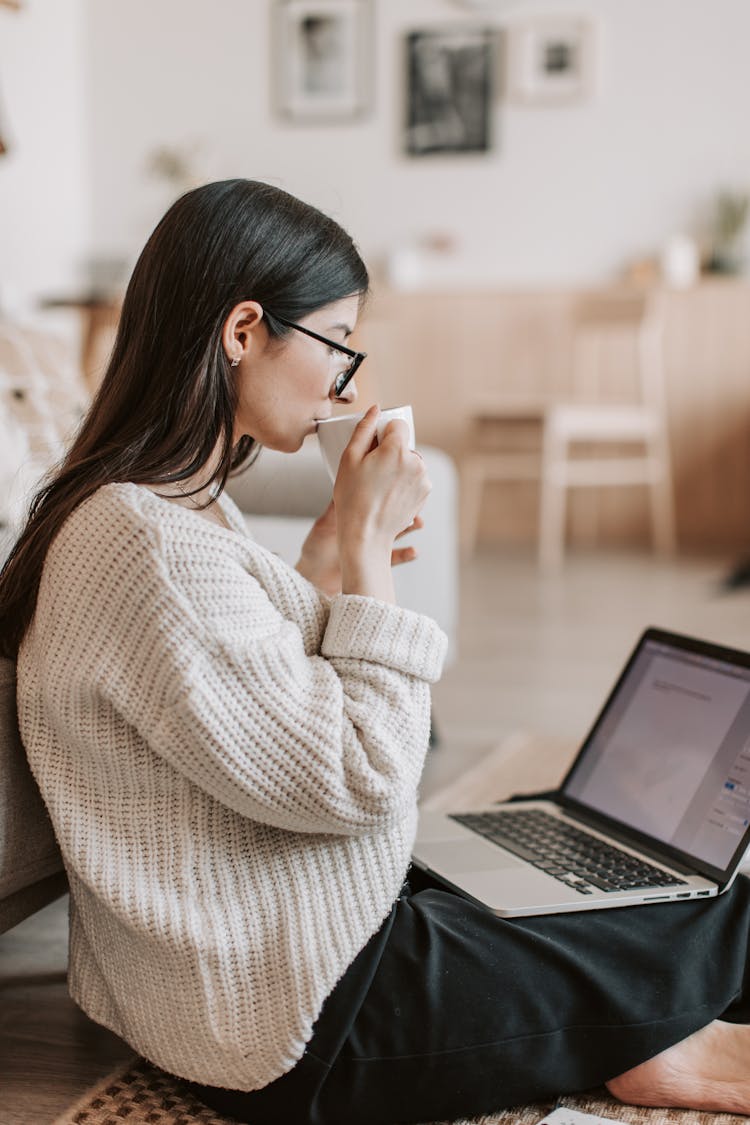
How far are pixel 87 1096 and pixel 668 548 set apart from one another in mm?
4058

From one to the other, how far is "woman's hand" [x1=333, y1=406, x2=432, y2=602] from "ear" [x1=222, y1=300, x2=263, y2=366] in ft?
0.38

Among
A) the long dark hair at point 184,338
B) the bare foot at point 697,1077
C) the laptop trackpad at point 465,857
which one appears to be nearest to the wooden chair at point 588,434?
the laptop trackpad at point 465,857

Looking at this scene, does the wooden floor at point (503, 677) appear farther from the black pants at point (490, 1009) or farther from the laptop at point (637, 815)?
the laptop at point (637, 815)

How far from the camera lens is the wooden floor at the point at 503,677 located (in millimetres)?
1206

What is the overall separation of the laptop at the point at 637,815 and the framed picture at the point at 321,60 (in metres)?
4.34

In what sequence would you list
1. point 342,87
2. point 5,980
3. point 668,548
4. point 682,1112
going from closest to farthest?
point 682,1112
point 5,980
point 668,548
point 342,87

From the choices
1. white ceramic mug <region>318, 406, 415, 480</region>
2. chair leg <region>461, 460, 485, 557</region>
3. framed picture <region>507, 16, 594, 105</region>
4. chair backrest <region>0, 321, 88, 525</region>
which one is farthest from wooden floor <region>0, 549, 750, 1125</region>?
framed picture <region>507, 16, 594, 105</region>

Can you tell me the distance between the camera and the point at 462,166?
204 inches

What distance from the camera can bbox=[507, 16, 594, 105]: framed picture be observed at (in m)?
5.02

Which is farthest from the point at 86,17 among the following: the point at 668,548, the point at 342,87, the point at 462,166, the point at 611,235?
the point at 668,548

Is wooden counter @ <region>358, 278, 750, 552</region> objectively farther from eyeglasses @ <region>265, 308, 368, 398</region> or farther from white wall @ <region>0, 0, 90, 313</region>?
eyeglasses @ <region>265, 308, 368, 398</region>

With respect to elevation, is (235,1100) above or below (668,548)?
above

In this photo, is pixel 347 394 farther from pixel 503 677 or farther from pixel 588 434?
pixel 588 434

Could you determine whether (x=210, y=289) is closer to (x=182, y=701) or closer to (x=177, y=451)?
(x=177, y=451)
